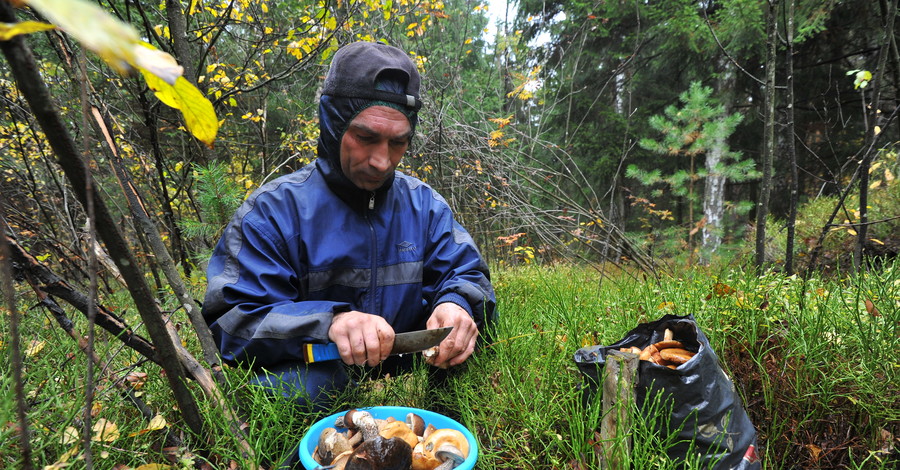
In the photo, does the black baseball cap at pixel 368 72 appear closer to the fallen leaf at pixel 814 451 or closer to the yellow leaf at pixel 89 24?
the yellow leaf at pixel 89 24

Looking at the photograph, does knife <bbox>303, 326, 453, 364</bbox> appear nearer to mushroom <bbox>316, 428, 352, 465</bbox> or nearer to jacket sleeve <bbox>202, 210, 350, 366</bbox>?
jacket sleeve <bbox>202, 210, 350, 366</bbox>

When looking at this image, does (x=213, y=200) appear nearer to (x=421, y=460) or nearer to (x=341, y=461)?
(x=341, y=461)

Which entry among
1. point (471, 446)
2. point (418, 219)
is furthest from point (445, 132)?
point (471, 446)

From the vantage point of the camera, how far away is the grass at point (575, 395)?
1379mm

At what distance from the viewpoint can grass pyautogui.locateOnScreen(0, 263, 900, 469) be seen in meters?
1.38

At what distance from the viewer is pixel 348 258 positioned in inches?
82.5

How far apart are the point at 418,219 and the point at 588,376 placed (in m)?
1.20

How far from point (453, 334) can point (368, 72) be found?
1.23 metres

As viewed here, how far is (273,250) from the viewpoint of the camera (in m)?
1.91

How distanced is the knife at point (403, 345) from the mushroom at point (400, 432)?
0.99 feet

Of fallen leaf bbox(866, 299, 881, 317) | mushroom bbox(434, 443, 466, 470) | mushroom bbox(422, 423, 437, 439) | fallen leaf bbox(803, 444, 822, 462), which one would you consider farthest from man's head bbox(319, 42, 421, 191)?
fallen leaf bbox(866, 299, 881, 317)

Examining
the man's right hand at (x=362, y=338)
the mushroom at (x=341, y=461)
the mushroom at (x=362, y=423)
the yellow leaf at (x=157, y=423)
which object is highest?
the man's right hand at (x=362, y=338)

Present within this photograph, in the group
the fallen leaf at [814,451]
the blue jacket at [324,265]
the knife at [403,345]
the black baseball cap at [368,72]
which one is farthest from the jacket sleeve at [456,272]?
the fallen leaf at [814,451]

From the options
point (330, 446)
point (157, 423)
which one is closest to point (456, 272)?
point (330, 446)
